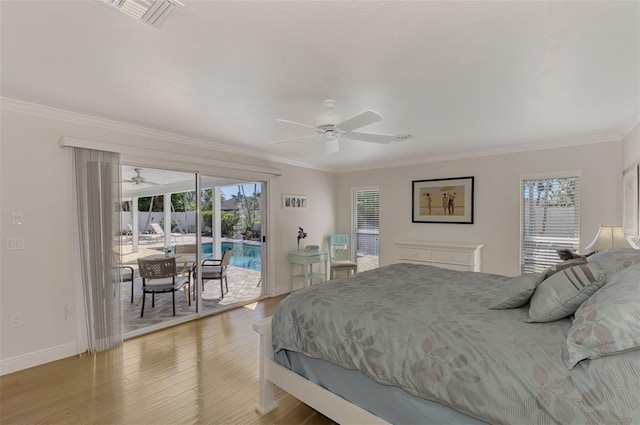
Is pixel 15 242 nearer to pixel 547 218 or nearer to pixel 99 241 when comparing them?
pixel 99 241

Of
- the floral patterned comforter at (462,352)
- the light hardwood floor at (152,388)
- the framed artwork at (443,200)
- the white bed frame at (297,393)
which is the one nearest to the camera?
the floral patterned comforter at (462,352)

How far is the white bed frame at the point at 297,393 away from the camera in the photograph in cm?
174

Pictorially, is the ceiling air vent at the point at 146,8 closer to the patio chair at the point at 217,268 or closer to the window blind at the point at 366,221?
the patio chair at the point at 217,268

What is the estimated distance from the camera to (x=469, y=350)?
1.44 meters

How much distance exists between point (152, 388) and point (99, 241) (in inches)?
63.7

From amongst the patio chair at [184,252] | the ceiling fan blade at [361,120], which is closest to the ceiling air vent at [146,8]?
the ceiling fan blade at [361,120]

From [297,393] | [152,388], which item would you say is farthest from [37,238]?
[297,393]

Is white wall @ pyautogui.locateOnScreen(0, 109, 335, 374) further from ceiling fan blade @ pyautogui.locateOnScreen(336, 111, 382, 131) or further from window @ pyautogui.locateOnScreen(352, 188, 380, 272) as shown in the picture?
window @ pyautogui.locateOnScreen(352, 188, 380, 272)

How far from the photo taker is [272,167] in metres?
5.09

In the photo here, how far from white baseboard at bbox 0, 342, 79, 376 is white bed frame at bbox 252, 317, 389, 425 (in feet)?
7.20

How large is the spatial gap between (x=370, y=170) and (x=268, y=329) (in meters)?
4.36

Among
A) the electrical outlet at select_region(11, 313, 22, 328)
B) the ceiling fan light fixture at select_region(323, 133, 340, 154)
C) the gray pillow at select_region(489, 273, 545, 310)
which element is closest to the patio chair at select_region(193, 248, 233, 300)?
the electrical outlet at select_region(11, 313, 22, 328)

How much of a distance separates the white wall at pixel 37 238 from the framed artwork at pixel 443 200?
454 centimetres

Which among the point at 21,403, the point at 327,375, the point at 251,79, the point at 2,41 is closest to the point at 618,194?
the point at 327,375
